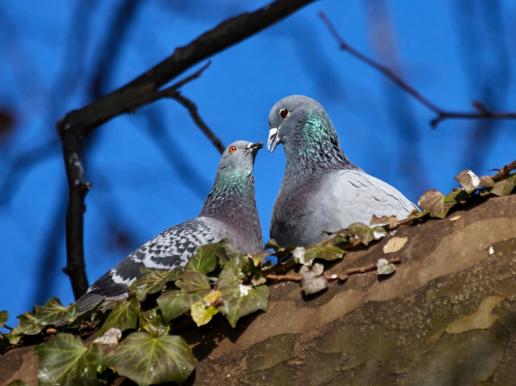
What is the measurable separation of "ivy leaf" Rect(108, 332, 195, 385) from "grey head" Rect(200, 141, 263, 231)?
9.56 ft

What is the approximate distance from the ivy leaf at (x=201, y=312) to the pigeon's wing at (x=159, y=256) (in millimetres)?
1684

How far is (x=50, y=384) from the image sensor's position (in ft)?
11.2

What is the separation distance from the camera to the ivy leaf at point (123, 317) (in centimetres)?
356

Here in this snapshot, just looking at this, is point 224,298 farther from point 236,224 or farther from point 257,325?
point 236,224

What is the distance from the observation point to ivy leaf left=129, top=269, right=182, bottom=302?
3.69 m

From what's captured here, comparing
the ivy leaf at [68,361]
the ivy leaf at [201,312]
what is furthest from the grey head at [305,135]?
the ivy leaf at [68,361]

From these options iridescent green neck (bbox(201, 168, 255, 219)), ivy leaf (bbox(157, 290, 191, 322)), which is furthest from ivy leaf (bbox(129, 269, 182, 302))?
iridescent green neck (bbox(201, 168, 255, 219))

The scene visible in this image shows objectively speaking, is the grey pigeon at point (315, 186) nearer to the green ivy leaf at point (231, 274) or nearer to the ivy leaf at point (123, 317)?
the green ivy leaf at point (231, 274)

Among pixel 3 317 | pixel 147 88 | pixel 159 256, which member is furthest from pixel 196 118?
pixel 3 317

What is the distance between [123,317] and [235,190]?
3020 mm

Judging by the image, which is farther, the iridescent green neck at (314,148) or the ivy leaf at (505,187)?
the iridescent green neck at (314,148)

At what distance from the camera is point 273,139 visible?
244 inches

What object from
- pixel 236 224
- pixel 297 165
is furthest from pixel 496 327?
pixel 236 224

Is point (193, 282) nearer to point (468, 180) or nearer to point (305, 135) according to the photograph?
point (468, 180)
